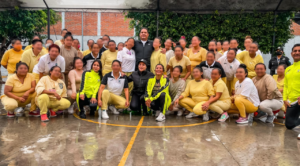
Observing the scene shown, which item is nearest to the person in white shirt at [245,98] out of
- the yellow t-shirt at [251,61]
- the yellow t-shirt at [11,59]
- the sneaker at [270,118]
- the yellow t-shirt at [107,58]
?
the sneaker at [270,118]

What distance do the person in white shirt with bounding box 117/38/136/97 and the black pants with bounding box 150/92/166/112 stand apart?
94 centimetres

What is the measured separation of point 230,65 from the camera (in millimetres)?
6020

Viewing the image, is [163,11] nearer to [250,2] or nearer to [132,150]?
[250,2]

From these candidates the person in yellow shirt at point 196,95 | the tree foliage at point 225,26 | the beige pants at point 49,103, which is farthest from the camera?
the tree foliage at point 225,26

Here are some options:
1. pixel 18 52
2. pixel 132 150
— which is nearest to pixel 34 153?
pixel 132 150

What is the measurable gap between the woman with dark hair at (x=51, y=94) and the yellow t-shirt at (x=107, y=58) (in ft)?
3.93

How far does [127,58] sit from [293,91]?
363 centimetres

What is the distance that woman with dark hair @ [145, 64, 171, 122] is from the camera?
550 centimetres

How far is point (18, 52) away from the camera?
6.39 m

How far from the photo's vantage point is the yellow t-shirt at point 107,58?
6.26m

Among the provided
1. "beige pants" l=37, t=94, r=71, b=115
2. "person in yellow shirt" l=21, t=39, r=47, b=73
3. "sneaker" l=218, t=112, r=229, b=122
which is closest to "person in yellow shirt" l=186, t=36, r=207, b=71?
"sneaker" l=218, t=112, r=229, b=122

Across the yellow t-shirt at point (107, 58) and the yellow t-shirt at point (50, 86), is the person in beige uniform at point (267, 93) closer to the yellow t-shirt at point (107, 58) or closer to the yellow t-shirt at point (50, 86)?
the yellow t-shirt at point (107, 58)

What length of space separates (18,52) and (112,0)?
4.01m

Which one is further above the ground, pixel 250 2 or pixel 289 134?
pixel 250 2
